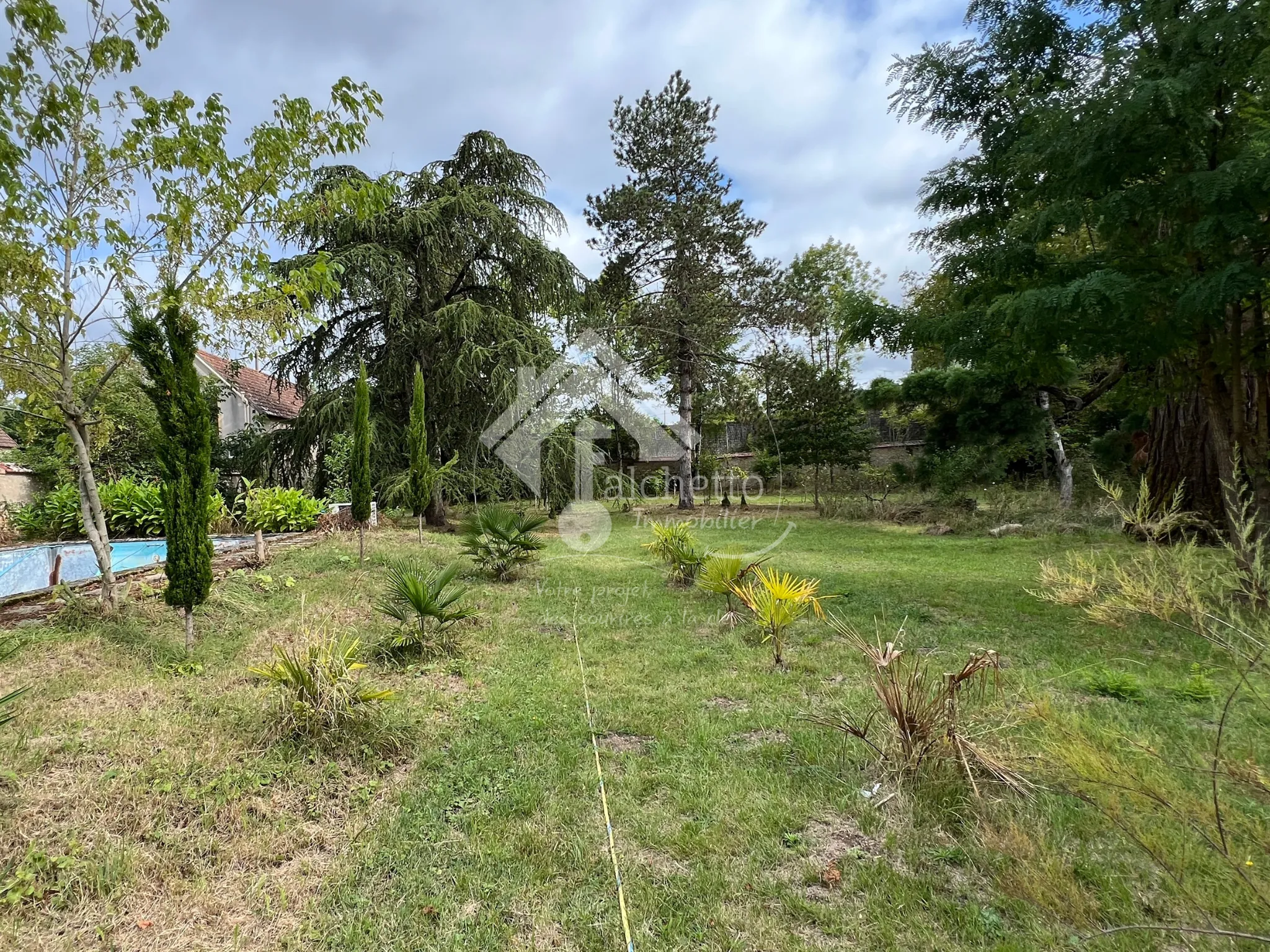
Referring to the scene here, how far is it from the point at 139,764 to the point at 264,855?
38.9 inches

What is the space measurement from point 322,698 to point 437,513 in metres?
10.7

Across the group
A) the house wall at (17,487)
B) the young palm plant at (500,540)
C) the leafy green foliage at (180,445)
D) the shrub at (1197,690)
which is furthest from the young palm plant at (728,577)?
the house wall at (17,487)

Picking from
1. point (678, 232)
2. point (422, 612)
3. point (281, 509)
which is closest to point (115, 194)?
point (422, 612)

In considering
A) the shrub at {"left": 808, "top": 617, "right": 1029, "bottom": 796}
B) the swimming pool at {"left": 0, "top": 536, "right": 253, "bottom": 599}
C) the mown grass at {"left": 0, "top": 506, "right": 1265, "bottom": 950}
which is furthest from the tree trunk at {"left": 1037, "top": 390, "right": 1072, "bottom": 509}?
the swimming pool at {"left": 0, "top": 536, "right": 253, "bottom": 599}

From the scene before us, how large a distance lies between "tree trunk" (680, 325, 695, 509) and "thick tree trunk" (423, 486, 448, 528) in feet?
25.9

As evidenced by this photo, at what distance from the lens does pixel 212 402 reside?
1175cm

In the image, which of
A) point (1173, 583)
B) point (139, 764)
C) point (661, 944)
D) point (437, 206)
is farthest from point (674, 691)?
point (437, 206)

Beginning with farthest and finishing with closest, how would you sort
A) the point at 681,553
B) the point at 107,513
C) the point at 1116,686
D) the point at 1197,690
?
the point at 107,513 < the point at 681,553 < the point at 1116,686 < the point at 1197,690

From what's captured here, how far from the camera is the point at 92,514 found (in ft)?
16.5

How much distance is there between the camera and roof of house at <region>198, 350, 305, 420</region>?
16016 millimetres

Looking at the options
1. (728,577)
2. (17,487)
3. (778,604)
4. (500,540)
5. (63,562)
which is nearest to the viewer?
(778,604)

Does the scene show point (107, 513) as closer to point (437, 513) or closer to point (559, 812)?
point (437, 513)

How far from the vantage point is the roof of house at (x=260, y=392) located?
16016 mm

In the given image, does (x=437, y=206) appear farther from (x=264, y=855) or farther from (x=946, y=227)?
(x=264, y=855)
